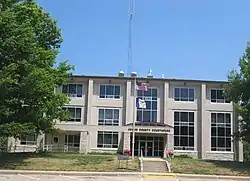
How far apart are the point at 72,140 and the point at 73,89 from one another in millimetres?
6362

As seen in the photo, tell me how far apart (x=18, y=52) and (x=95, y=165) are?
10175 millimetres

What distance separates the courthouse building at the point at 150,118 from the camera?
48.5 metres

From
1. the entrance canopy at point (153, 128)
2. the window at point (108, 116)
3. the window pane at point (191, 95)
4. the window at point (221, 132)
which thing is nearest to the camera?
the entrance canopy at point (153, 128)

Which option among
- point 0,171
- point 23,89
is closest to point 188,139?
point 23,89

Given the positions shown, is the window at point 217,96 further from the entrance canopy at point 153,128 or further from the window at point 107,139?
the window at point 107,139

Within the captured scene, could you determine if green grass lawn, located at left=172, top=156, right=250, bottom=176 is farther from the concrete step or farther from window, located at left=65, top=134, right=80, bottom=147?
window, located at left=65, top=134, right=80, bottom=147

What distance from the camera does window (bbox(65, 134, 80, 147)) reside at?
162ft

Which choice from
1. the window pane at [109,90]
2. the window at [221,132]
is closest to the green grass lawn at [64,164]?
the window pane at [109,90]

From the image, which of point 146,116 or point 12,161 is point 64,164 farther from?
point 146,116

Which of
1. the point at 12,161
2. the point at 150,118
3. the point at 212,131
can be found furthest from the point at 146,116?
the point at 12,161

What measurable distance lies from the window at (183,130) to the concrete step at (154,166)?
16027 millimetres

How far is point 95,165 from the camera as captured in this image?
96.8 ft

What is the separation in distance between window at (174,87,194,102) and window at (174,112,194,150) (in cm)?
181

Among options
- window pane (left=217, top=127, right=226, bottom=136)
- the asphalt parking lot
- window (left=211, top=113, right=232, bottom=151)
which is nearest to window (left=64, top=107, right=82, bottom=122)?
window (left=211, top=113, right=232, bottom=151)
